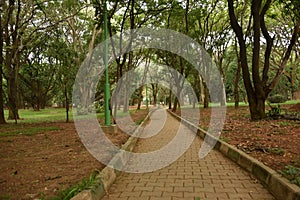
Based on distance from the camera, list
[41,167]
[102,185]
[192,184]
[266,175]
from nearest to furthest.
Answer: [102,185], [266,175], [192,184], [41,167]

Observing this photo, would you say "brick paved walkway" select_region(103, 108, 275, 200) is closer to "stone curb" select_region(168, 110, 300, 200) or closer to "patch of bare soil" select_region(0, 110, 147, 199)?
"stone curb" select_region(168, 110, 300, 200)

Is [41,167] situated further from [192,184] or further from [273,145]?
[273,145]

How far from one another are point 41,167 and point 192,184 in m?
2.87

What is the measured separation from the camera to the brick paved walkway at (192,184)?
3.74m

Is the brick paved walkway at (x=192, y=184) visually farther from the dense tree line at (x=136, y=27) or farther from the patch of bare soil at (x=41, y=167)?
the dense tree line at (x=136, y=27)

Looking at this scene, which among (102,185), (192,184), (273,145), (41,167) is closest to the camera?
(102,185)

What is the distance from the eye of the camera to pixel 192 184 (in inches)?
167

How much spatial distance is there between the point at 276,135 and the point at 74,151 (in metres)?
5.55

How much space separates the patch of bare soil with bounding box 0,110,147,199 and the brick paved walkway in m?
0.76

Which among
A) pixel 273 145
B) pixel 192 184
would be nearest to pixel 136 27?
pixel 273 145

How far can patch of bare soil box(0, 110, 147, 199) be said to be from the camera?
12.3ft

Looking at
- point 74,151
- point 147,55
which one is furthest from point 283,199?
point 147,55

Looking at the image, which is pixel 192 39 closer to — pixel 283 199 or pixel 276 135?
pixel 276 135

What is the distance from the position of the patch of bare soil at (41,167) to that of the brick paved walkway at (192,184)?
29.9 inches
